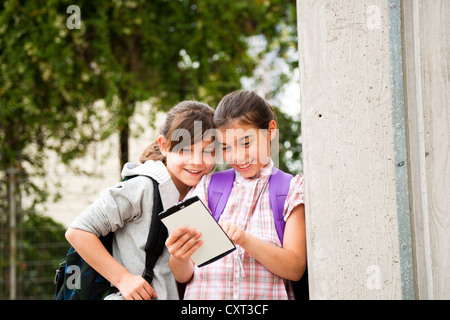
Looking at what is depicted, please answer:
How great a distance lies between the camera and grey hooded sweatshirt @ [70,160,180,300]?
6.17 ft

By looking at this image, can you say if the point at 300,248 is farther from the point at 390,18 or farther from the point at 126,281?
the point at 390,18

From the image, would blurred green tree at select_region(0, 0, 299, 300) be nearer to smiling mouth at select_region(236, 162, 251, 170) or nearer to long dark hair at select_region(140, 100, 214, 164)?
long dark hair at select_region(140, 100, 214, 164)

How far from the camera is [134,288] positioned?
1824 mm

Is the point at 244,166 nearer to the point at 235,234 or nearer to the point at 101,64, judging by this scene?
the point at 235,234

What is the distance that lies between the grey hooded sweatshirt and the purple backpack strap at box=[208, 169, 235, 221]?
6.8 inches

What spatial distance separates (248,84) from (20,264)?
10.5 ft

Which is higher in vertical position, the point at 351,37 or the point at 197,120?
the point at 351,37

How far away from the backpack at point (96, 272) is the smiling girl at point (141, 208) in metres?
0.03

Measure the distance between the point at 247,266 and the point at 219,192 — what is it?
0.34 metres

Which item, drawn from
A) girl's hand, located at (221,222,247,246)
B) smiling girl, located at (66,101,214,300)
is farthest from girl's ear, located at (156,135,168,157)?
girl's hand, located at (221,222,247,246)

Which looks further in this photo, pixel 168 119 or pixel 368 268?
pixel 168 119

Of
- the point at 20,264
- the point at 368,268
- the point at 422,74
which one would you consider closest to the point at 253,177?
the point at 368,268

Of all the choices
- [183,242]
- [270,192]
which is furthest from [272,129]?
[183,242]

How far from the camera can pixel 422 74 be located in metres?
1.49
